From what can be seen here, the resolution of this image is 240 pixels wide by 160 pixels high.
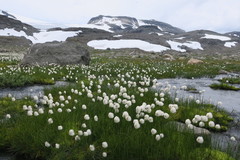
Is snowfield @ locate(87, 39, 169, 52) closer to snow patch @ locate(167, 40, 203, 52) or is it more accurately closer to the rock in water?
snow patch @ locate(167, 40, 203, 52)

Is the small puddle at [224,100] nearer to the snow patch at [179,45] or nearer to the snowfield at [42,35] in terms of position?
the snow patch at [179,45]

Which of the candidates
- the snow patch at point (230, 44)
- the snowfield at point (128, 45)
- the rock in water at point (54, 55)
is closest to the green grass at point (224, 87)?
the rock in water at point (54, 55)

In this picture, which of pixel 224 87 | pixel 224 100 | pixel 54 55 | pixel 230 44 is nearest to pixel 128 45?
pixel 230 44

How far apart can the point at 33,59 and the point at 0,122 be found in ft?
63.7

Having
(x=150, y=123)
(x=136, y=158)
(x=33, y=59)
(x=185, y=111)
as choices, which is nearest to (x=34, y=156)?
(x=136, y=158)

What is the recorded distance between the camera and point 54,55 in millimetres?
25438

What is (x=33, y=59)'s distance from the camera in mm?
24984

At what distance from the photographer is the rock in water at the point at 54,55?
2502 centimetres

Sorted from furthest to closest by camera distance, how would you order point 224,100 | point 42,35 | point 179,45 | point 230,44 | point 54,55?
point 230,44
point 42,35
point 179,45
point 54,55
point 224,100

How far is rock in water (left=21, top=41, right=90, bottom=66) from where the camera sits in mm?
25016

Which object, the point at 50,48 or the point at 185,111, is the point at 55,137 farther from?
the point at 50,48

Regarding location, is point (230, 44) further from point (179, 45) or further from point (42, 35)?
point (42, 35)

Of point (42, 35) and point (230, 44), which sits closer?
point (42, 35)

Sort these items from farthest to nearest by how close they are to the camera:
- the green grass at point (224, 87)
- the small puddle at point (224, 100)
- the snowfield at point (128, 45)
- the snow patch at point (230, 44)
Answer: the snow patch at point (230, 44)
the snowfield at point (128, 45)
the green grass at point (224, 87)
the small puddle at point (224, 100)
